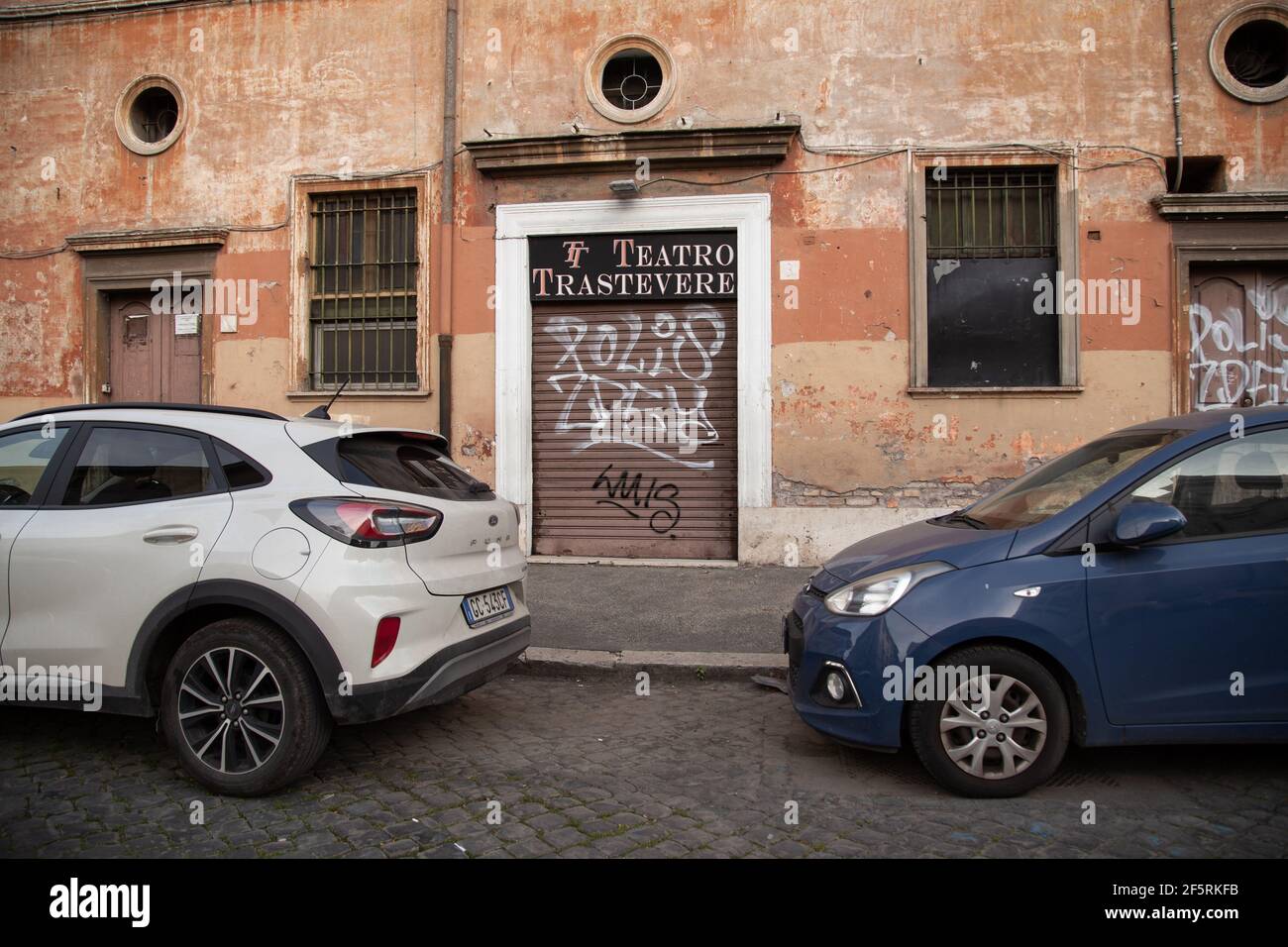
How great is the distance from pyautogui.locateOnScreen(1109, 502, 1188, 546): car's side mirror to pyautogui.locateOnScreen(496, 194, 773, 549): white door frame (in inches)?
227

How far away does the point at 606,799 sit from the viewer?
382 cm

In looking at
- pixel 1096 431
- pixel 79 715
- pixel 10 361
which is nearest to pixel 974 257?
pixel 1096 431

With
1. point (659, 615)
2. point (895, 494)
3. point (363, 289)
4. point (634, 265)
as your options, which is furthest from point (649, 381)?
point (363, 289)

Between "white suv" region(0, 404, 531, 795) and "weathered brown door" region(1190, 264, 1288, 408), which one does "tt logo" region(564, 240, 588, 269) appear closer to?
"white suv" region(0, 404, 531, 795)

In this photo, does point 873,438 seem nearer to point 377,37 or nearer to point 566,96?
point 566,96

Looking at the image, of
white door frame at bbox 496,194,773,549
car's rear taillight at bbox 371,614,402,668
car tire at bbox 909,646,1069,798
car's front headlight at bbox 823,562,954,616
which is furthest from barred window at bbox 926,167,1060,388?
car's rear taillight at bbox 371,614,402,668

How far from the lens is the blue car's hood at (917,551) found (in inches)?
154

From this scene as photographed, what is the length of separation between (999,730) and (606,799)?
5.51 ft

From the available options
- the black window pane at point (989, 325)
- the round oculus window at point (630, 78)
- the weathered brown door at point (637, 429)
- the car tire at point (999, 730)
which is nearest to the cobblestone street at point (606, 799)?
the car tire at point (999, 730)

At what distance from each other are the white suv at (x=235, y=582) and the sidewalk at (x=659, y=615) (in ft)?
6.44

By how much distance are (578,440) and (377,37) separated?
16.9ft

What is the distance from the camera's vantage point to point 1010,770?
3.77m

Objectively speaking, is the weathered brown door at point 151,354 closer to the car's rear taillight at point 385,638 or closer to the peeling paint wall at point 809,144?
the peeling paint wall at point 809,144

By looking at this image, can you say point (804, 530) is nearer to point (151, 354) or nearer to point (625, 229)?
point (625, 229)
